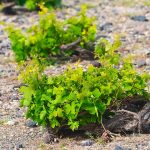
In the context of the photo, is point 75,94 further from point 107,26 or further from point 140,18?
point 140,18

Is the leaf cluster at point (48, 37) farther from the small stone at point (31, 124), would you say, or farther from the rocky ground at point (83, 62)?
the small stone at point (31, 124)

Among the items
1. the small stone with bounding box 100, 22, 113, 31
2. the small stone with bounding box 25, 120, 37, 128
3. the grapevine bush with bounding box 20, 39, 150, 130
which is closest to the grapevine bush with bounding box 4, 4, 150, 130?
the grapevine bush with bounding box 20, 39, 150, 130

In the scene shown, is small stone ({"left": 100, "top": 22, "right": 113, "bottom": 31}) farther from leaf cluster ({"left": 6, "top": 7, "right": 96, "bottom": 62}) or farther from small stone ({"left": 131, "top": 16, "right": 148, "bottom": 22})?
leaf cluster ({"left": 6, "top": 7, "right": 96, "bottom": 62})

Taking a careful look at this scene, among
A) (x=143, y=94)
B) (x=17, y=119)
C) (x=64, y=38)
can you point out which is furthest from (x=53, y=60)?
(x=143, y=94)

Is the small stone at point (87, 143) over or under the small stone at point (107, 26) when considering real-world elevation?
over

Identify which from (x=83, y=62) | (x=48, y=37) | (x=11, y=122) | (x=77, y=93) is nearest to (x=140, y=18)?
(x=83, y=62)

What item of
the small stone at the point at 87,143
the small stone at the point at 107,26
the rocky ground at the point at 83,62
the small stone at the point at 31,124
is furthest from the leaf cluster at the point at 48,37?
the small stone at the point at 87,143
